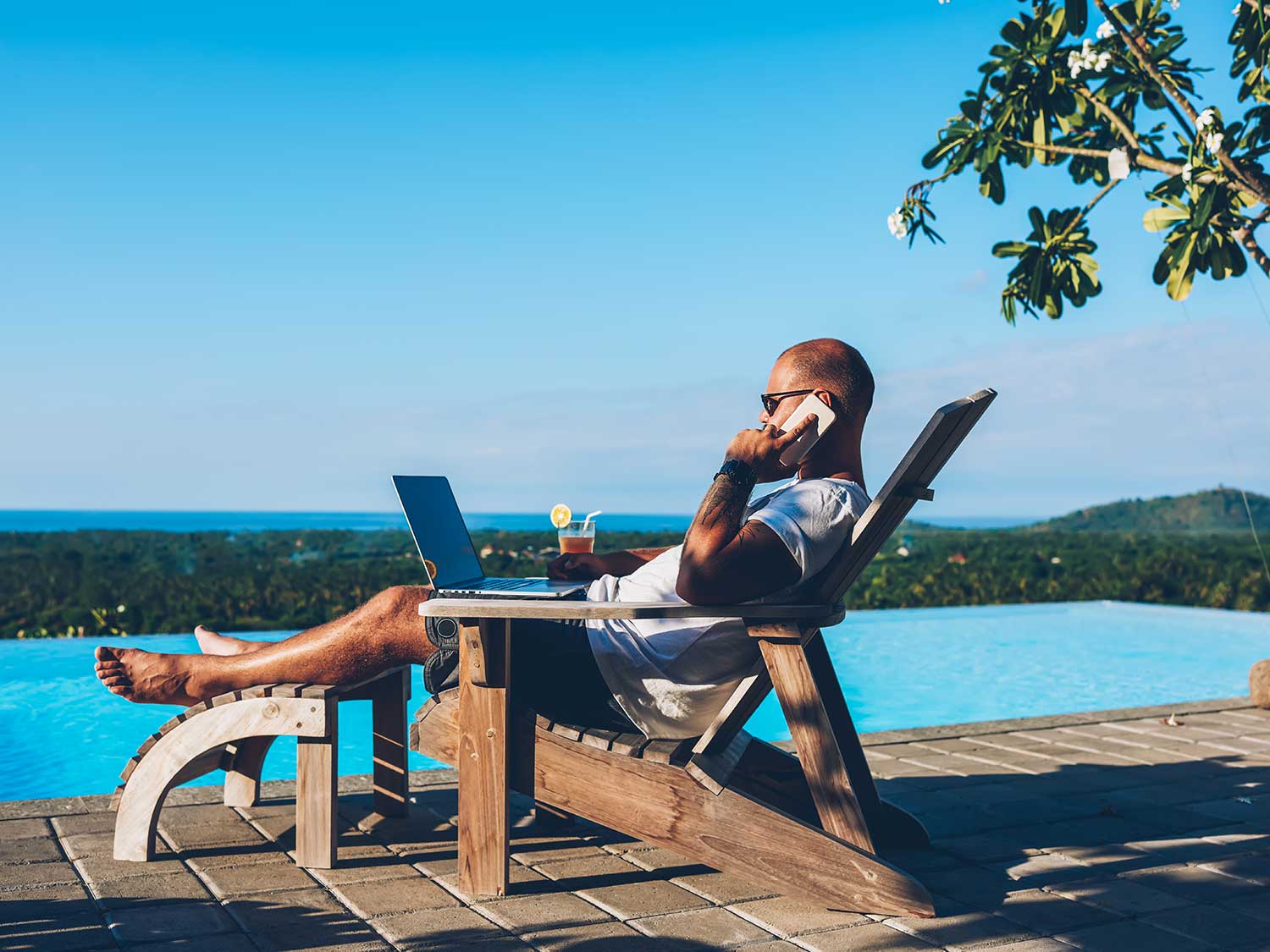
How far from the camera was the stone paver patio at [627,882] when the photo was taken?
2227 mm

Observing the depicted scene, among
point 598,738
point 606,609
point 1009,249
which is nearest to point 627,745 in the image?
point 598,738

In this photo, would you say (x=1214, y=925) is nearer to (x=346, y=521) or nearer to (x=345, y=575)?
(x=345, y=575)

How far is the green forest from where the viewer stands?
902cm

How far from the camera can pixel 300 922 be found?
7.50ft

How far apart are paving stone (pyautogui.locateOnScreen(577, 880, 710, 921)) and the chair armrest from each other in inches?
26.5

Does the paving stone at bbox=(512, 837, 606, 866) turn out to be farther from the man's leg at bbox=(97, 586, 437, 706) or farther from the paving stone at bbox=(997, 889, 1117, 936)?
the paving stone at bbox=(997, 889, 1117, 936)

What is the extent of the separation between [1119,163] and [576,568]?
12.6 feet

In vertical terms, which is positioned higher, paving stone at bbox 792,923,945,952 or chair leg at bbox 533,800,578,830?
paving stone at bbox 792,923,945,952

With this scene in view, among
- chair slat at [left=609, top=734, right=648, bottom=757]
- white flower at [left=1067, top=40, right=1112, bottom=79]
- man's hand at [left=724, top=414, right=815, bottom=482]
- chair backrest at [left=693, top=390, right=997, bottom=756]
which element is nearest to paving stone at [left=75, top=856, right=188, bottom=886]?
chair slat at [left=609, top=734, right=648, bottom=757]

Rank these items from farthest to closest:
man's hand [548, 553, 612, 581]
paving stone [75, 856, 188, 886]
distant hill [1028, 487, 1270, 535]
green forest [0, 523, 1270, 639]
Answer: distant hill [1028, 487, 1270, 535] < green forest [0, 523, 1270, 639] < man's hand [548, 553, 612, 581] < paving stone [75, 856, 188, 886]

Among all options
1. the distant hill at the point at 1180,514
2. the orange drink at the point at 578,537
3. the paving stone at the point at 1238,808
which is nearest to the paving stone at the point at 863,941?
the orange drink at the point at 578,537

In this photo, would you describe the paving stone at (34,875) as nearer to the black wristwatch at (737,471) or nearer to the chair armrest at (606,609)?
the chair armrest at (606,609)

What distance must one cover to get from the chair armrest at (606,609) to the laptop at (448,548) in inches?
3.6

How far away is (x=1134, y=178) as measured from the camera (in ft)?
18.5
